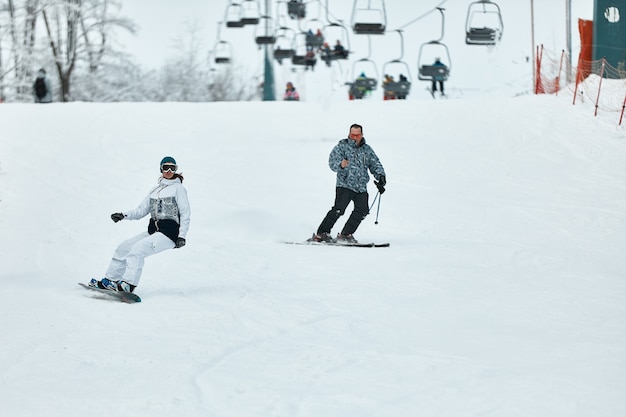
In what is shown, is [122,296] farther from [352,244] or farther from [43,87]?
[43,87]

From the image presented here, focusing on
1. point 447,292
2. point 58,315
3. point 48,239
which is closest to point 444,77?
point 48,239

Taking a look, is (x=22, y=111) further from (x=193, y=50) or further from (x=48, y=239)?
(x=193, y=50)

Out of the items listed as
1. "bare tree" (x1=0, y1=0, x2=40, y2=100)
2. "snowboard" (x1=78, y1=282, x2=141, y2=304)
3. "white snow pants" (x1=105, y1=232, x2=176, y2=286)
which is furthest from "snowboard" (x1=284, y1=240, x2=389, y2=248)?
"bare tree" (x1=0, y1=0, x2=40, y2=100)

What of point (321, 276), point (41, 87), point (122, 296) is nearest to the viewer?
point (122, 296)

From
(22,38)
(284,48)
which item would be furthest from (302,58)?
(22,38)

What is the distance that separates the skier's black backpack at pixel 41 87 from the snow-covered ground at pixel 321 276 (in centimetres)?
760

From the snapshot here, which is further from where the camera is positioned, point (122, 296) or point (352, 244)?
point (352, 244)

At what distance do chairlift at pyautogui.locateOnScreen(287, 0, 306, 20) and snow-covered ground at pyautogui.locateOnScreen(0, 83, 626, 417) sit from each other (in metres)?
7.41

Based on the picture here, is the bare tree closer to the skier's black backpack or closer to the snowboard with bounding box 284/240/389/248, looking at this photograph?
the skier's black backpack

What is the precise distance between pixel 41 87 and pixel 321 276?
22.3 metres

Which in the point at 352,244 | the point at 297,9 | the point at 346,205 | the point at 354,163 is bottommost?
the point at 352,244

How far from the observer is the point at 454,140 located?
21.1m

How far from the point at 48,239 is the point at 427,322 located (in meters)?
6.31

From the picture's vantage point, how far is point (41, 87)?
1202 inches
